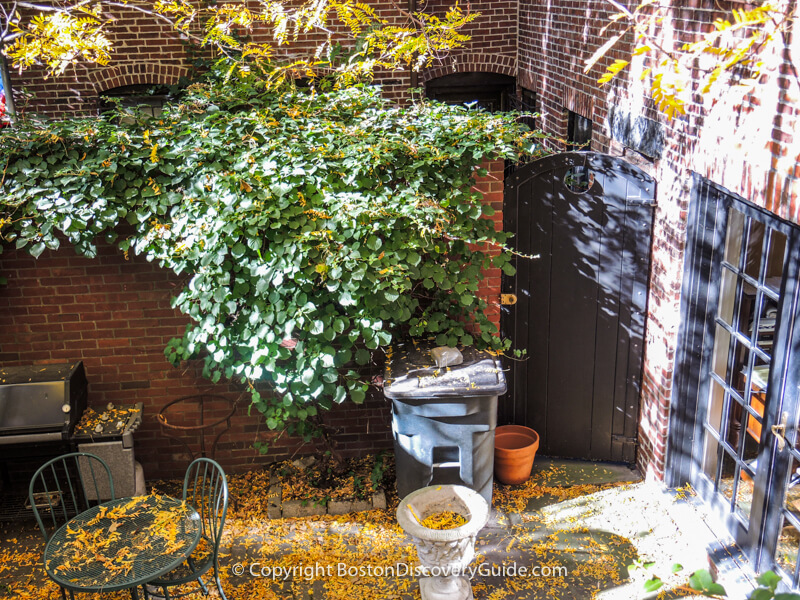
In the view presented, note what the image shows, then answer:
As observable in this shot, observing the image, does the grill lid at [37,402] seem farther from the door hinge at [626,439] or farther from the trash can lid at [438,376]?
the door hinge at [626,439]

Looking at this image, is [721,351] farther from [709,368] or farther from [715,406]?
[715,406]

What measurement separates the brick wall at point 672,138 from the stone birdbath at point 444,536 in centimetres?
160

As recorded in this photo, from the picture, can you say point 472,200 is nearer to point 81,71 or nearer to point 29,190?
point 29,190

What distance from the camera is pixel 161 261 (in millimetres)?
4492

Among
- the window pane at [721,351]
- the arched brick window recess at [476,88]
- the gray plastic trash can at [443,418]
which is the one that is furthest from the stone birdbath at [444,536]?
the arched brick window recess at [476,88]

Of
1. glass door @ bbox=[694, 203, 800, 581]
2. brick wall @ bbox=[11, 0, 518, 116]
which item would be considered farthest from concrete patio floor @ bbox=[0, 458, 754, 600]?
brick wall @ bbox=[11, 0, 518, 116]

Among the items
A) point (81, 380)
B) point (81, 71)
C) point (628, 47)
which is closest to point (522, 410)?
point (628, 47)

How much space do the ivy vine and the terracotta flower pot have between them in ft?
2.63

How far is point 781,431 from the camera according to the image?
3594mm

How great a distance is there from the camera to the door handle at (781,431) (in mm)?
3578

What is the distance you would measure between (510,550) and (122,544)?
232cm

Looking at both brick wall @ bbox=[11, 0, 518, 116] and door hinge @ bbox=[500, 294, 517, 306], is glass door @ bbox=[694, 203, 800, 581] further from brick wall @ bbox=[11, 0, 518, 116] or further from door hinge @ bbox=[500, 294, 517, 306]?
brick wall @ bbox=[11, 0, 518, 116]

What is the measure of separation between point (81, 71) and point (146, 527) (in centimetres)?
552

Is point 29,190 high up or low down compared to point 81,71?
down
